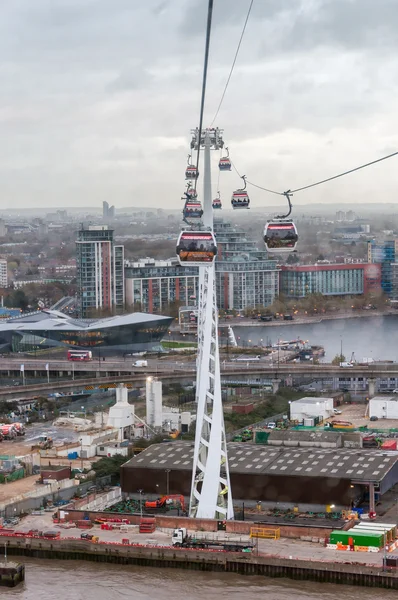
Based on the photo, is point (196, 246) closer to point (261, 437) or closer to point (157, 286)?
point (261, 437)

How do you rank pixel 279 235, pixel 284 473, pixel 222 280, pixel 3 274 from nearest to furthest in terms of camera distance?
pixel 279 235 → pixel 284 473 → pixel 222 280 → pixel 3 274

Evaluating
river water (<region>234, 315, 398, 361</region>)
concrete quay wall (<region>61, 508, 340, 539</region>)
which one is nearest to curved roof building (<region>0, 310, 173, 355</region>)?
river water (<region>234, 315, 398, 361</region>)


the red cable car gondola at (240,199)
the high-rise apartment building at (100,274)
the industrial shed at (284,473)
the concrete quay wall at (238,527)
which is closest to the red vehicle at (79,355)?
the high-rise apartment building at (100,274)

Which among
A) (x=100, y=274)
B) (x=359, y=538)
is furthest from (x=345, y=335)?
(x=359, y=538)

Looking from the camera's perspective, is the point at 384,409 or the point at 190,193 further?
the point at 384,409

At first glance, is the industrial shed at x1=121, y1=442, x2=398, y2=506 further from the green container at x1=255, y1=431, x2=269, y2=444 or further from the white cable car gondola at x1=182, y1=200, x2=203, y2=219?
the white cable car gondola at x1=182, y1=200, x2=203, y2=219

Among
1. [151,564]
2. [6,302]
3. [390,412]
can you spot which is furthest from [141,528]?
[6,302]

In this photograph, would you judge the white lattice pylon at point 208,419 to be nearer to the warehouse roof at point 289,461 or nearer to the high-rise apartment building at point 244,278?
the warehouse roof at point 289,461

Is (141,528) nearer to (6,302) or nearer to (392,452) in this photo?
(392,452)
